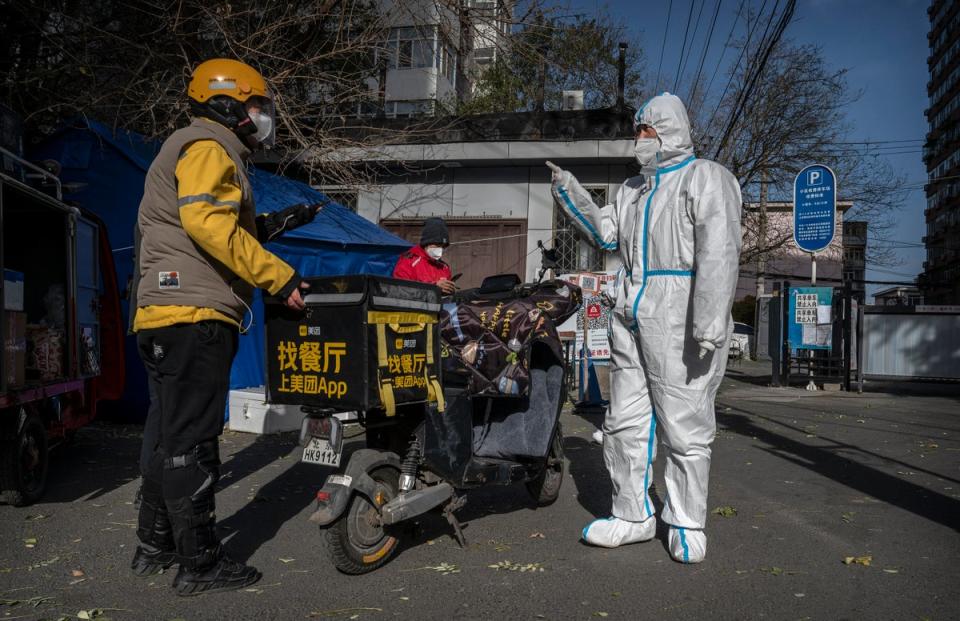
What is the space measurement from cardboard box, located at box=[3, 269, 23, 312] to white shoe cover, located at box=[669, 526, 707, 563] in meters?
4.50

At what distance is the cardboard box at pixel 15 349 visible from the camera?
5051 mm

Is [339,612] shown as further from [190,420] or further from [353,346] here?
[353,346]

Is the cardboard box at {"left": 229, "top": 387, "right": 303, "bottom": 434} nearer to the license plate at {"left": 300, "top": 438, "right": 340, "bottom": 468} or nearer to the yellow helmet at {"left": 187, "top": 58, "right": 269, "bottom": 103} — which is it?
the license plate at {"left": 300, "top": 438, "right": 340, "bottom": 468}

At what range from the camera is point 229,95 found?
3.58 m

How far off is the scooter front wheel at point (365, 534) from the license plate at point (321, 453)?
21 cm

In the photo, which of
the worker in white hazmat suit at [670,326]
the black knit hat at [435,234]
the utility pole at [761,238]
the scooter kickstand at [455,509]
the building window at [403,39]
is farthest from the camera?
the utility pole at [761,238]

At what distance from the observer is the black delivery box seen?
354cm

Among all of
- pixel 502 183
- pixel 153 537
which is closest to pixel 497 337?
pixel 153 537

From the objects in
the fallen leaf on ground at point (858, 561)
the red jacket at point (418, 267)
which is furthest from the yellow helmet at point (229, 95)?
the fallen leaf on ground at point (858, 561)

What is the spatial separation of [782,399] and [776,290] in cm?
394

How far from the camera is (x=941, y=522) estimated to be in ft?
15.6

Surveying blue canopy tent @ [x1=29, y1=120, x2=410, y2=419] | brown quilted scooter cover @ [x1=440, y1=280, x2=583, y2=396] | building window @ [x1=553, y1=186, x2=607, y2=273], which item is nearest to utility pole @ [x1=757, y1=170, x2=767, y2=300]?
building window @ [x1=553, y1=186, x2=607, y2=273]

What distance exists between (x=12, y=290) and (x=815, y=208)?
12692 mm

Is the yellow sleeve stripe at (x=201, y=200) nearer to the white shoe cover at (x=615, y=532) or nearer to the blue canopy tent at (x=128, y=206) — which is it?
the white shoe cover at (x=615, y=532)
